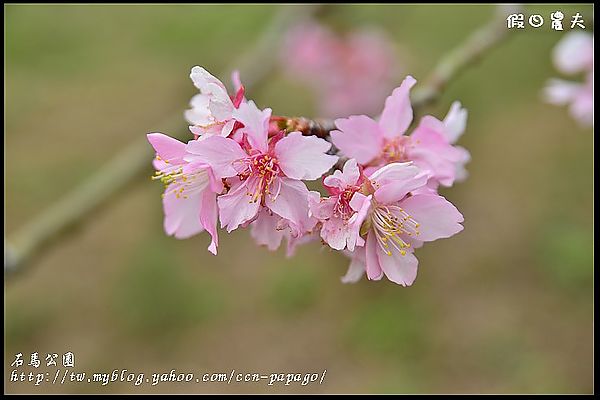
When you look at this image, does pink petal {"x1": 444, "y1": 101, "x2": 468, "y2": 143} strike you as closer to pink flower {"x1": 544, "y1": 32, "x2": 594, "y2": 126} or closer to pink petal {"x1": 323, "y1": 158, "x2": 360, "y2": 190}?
pink petal {"x1": 323, "y1": 158, "x2": 360, "y2": 190}

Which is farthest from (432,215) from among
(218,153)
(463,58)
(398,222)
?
(463,58)

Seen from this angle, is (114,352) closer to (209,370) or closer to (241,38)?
(209,370)

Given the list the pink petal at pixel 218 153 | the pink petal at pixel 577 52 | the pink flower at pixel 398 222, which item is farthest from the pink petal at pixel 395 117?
the pink petal at pixel 577 52

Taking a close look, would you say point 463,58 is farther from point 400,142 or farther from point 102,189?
point 102,189

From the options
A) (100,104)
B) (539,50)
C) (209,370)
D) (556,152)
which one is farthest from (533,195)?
(100,104)

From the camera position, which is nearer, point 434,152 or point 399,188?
point 399,188

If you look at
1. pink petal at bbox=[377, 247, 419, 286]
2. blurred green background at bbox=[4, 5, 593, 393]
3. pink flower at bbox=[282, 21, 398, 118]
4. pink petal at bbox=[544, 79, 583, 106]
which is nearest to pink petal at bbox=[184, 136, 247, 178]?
pink petal at bbox=[377, 247, 419, 286]

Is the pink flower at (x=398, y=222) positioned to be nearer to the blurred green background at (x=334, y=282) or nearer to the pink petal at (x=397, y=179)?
the pink petal at (x=397, y=179)
